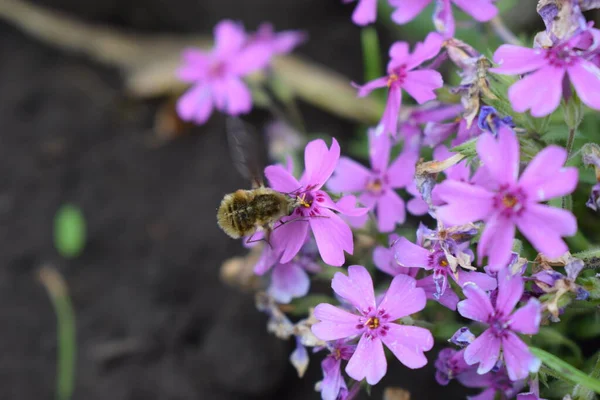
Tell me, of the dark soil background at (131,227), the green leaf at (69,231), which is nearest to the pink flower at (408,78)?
the dark soil background at (131,227)

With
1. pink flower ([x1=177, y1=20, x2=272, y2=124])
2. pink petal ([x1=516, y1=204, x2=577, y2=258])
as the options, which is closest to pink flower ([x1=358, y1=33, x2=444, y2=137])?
pink petal ([x1=516, y1=204, x2=577, y2=258])

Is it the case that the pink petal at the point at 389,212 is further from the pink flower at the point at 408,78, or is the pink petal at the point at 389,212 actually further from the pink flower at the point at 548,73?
the pink flower at the point at 548,73

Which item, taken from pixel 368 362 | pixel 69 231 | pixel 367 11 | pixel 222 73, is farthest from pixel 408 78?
pixel 69 231

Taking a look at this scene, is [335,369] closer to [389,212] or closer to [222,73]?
[389,212]

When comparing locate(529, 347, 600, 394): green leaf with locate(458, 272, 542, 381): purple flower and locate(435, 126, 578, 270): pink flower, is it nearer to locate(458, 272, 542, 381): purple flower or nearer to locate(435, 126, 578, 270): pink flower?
locate(458, 272, 542, 381): purple flower

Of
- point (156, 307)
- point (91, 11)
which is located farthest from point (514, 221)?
point (91, 11)
